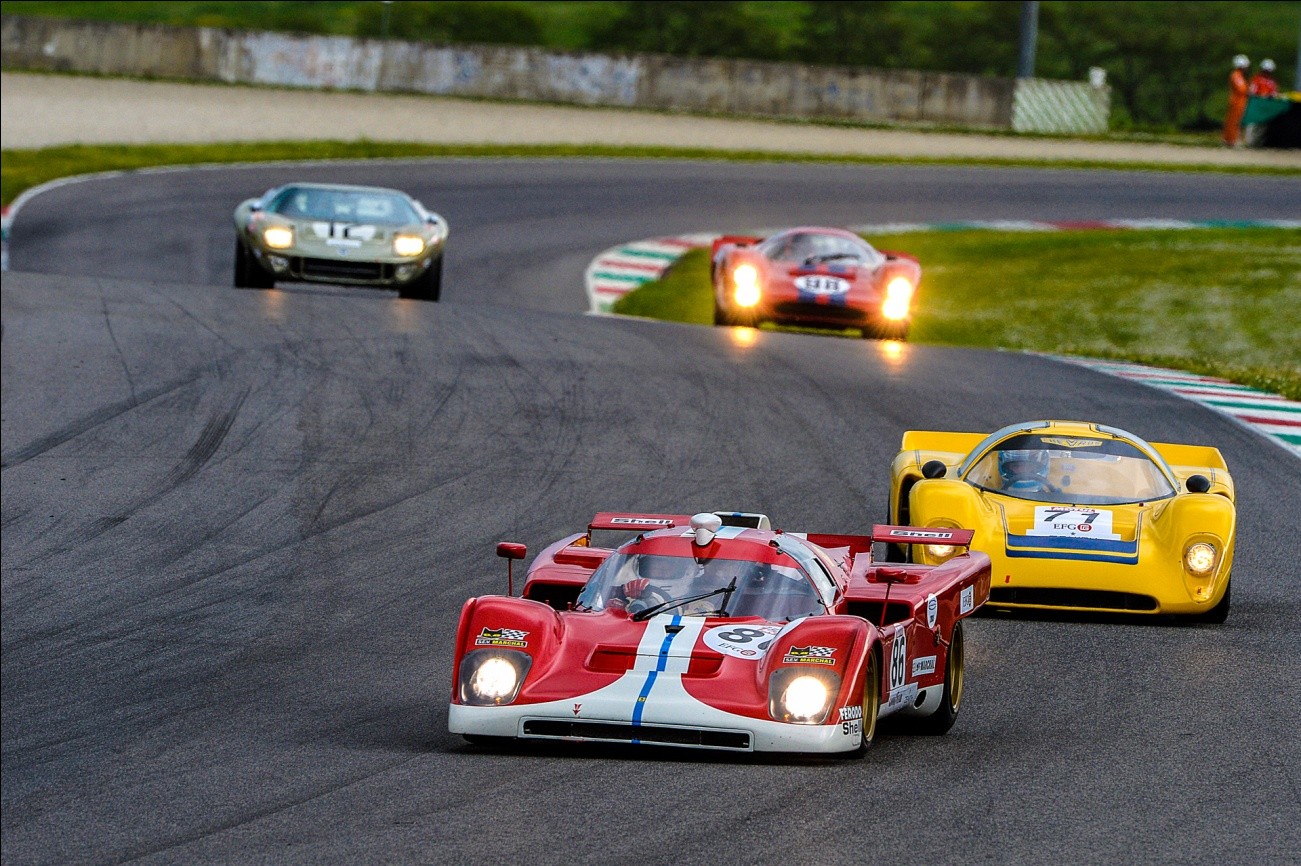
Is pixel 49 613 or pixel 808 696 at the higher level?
pixel 808 696

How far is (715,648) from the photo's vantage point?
→ 7742 millimetres

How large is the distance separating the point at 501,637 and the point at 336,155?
2940cm

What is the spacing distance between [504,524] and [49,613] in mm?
2956

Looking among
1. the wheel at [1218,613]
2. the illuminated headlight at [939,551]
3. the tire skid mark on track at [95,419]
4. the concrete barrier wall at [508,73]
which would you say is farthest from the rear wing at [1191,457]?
the concrete barrier wall at [508,73]

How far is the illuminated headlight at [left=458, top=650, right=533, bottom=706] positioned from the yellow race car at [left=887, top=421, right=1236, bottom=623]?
2908 millimetres

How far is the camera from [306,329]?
1895 cm

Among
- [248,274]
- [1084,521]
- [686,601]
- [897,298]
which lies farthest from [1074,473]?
[248,274]

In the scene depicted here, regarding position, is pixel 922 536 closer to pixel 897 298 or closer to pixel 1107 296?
pixel 897 298

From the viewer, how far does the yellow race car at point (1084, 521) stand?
10445 mm

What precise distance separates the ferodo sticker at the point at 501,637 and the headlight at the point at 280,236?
44.3 ft

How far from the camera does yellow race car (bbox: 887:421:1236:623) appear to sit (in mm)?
10445

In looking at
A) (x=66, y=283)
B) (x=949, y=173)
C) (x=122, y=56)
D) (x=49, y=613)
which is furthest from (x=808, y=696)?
(x=122, y=56)

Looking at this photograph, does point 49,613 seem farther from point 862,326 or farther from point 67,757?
point 862,326

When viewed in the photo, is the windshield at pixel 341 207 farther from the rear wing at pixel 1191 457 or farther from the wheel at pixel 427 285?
the rear wing at pixel 1191 457
